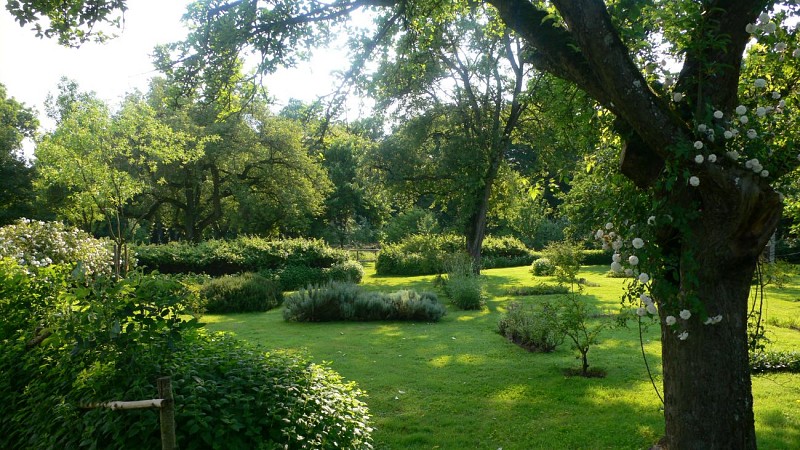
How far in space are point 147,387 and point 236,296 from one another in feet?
40.7

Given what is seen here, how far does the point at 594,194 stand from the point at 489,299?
511 inches

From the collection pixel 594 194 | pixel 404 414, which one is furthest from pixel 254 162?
pixel 594 194

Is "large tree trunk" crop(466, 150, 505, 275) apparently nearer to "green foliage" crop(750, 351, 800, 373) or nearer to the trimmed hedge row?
the trimmed hedge row

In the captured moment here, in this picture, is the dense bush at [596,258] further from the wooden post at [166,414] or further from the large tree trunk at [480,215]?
the wooden post at [166,414]

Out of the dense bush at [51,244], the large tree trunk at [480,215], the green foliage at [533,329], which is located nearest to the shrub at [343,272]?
the large tree trunk at [480,215]

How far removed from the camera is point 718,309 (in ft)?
11.2

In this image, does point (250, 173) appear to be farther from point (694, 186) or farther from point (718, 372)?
point (718, 372)

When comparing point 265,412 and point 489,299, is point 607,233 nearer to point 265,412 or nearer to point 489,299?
point 265,412

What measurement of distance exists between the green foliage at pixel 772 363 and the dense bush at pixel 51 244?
40.9 feet

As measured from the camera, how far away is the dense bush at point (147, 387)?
10.7 feet

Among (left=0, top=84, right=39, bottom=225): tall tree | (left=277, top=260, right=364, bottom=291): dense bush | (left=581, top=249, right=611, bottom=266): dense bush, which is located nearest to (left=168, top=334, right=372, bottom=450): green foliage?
(left=277, top=260, right=364, bottom=291): dense bush

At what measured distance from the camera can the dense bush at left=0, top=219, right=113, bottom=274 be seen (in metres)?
12.4

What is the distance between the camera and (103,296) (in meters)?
3.76

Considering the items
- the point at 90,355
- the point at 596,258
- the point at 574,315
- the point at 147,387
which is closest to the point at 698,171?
the point at 147,387
